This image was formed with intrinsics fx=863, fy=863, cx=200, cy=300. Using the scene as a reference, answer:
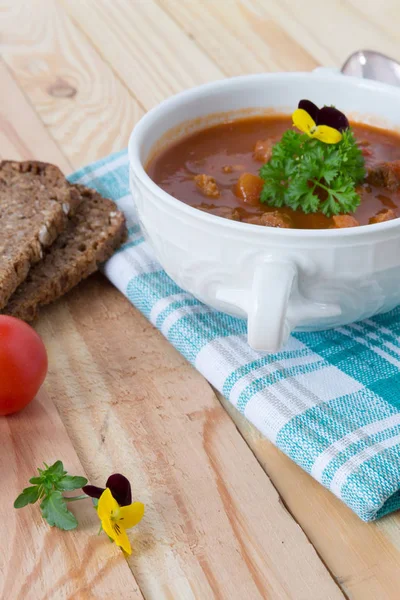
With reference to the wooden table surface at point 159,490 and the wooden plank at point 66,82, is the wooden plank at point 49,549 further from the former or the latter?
the wooden plank at point 66,82

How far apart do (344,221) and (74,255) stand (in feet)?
2.46

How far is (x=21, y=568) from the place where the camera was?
156 cm

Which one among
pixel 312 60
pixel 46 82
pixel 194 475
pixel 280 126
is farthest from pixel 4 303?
pixel 312 60

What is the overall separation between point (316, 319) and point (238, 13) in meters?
2.39

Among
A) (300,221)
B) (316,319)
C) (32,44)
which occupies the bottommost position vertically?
(32,44)

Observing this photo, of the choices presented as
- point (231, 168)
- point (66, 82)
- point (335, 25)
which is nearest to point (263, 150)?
point (231, 168)

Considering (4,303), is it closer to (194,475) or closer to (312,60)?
(194,475)

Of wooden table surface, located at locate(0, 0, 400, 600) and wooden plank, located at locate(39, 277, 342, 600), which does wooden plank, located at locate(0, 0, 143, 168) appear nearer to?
wooden table surface, located at locate(0, 0, 400, 600)

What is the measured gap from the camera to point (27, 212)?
2.32 m

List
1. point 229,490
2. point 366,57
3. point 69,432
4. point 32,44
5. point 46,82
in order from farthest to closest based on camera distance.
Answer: point 32,44, point 46,82, point 366,57, point 69,432, point 229,490

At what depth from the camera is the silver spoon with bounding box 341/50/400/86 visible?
9.58 ft

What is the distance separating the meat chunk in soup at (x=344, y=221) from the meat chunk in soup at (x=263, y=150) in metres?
0.32

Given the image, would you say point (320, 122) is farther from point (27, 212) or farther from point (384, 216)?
point (27, 212)

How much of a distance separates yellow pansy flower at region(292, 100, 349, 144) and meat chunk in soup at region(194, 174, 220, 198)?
0.77 feet
